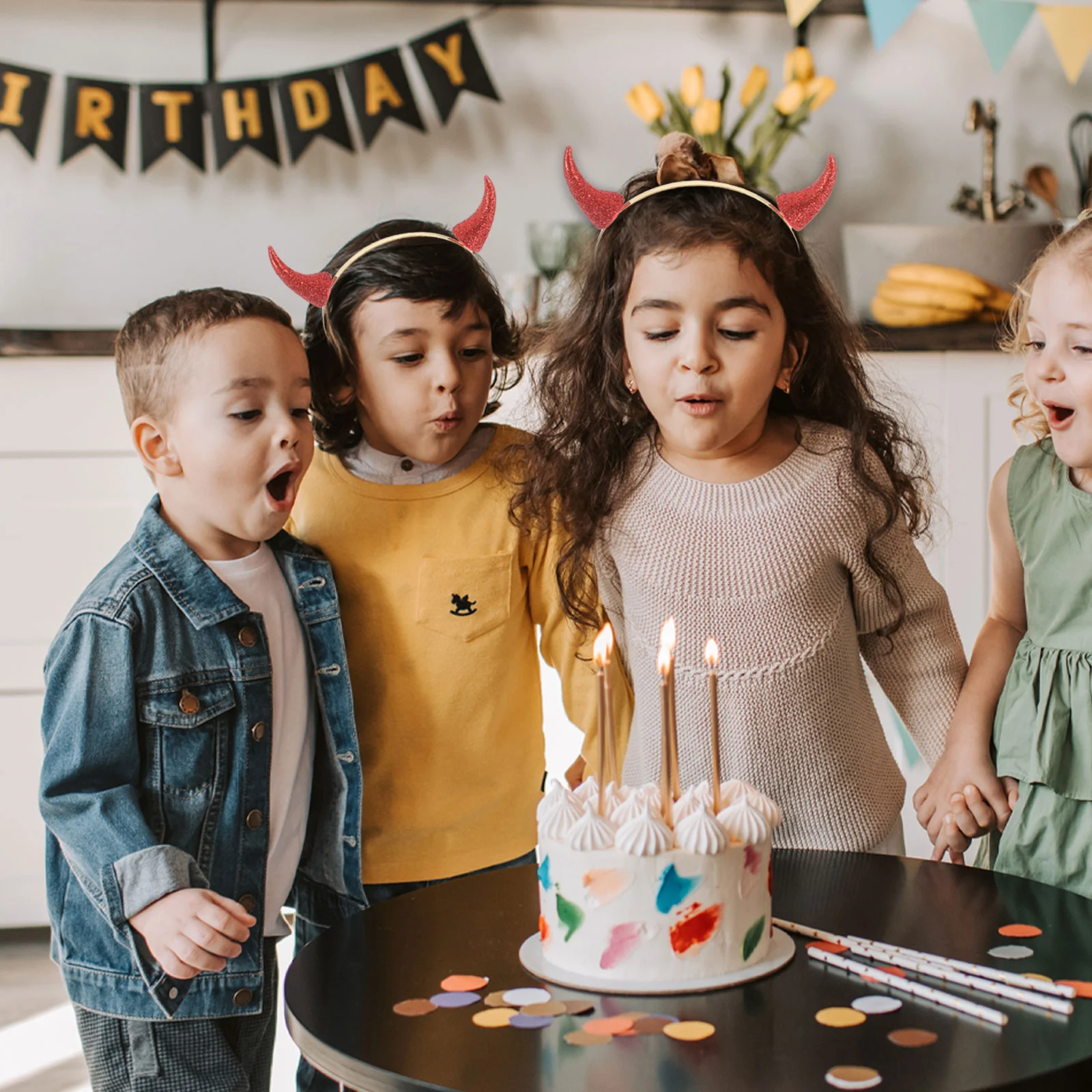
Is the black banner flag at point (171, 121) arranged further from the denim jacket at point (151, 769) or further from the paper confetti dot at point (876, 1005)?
the paper confetti dot at point (876, 1005)

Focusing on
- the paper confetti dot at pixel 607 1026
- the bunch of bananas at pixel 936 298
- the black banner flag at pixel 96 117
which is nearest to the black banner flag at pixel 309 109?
the black banner flag at pixel 96 117

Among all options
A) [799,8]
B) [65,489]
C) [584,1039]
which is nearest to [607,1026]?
[584,1039]

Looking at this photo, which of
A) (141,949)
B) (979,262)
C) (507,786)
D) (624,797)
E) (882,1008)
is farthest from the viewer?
(979,262)

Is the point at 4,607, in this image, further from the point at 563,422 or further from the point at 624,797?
the point at 624,797

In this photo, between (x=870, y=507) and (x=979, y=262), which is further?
(x=979, y=262)

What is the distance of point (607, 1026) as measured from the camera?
758mm

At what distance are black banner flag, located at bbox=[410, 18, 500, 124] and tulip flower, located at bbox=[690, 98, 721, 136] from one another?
49 centimetres

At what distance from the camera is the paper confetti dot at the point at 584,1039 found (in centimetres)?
73

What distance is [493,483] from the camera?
4.38ft

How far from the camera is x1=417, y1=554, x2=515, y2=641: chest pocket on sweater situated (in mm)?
1278

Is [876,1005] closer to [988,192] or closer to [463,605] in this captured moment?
[463,605]

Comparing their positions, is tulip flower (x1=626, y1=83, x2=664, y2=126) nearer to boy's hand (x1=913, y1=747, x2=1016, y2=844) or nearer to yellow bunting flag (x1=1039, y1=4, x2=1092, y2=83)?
yellow bunting flag (x1=1039, y1=4, x2=1092, y2=83)

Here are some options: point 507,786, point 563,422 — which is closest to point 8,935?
point 507,786

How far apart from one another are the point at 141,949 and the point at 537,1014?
41cm
